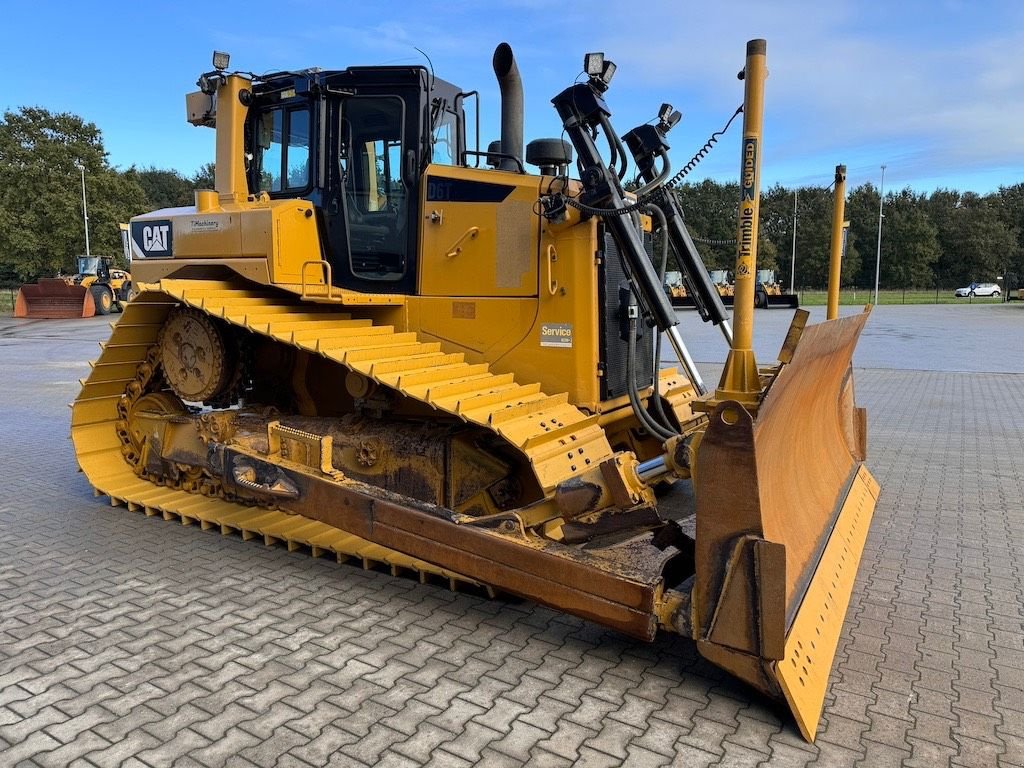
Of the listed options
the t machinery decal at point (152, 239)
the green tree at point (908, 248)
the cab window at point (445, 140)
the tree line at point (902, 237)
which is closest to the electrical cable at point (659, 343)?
the cab window at point (445, 140)

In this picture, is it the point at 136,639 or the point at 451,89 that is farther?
the point at 451,89

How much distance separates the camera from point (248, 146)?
582cm

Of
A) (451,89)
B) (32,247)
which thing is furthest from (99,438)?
(32,247)

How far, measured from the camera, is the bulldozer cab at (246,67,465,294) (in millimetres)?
5180

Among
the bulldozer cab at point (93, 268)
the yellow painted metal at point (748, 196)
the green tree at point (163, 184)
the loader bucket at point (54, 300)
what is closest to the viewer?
the yellow painted metal at point (748, 196)

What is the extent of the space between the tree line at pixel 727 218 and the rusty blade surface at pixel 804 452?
28981mm

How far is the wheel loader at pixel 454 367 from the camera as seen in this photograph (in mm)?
3590

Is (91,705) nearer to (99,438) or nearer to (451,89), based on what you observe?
(99,438)

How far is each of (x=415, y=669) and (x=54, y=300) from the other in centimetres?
3435

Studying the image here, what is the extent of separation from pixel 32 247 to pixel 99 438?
44.1 m

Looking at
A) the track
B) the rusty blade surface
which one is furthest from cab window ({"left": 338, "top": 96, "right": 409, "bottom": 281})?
the rusty blade surface

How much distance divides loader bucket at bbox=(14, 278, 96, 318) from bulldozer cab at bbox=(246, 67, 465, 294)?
3043cm

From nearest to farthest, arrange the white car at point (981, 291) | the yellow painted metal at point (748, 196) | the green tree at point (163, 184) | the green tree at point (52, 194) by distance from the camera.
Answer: the yellow painted metal at point (748, 196)
the green tree at point (52, 194)
the white car at point (981, 291)
the green tree at point (163, 184)

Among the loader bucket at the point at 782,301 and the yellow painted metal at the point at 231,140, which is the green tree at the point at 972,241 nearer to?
the loader bucket at the point at 782,301
